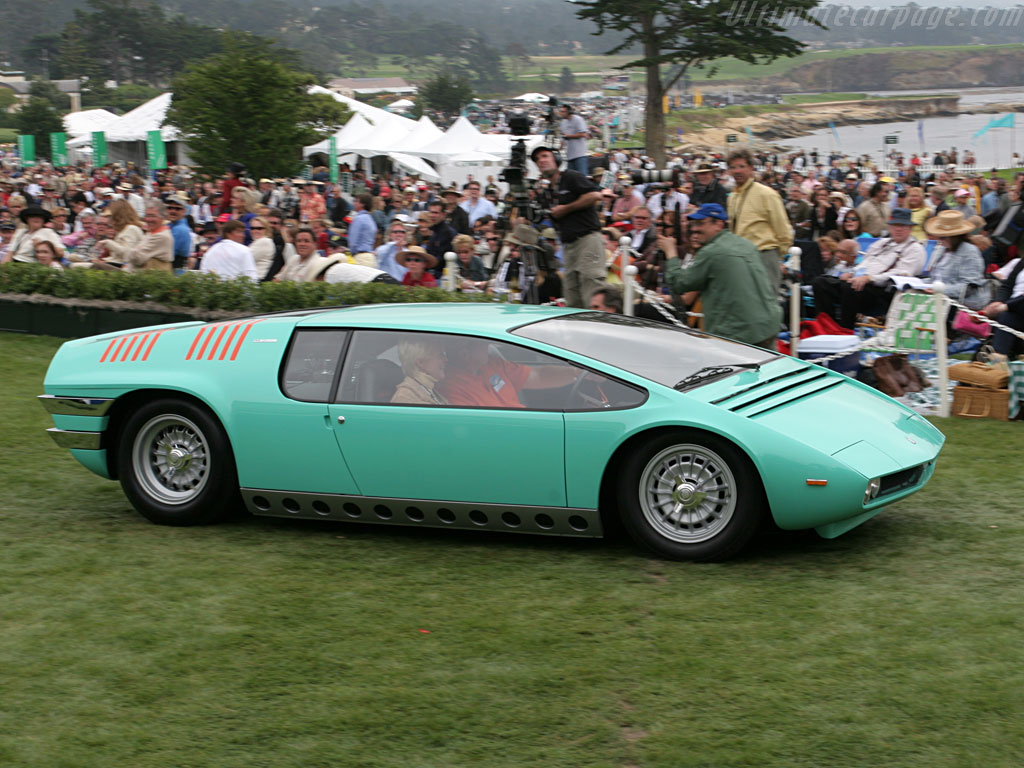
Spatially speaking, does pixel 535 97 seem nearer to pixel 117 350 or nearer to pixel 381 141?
pixel 381 141

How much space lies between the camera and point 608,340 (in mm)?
6285

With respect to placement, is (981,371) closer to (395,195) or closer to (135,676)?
(135,676)

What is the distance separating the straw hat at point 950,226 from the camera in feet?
34.5

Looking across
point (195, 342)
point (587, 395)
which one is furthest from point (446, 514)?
point (195, 342)

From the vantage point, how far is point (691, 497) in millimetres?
5695

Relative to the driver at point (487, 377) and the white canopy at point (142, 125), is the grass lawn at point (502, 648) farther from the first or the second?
the white canopy at point (142, 125)

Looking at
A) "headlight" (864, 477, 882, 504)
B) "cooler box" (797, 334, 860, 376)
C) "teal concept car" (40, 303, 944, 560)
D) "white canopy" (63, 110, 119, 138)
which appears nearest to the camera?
"headlight" (864, 477, 882, 504)

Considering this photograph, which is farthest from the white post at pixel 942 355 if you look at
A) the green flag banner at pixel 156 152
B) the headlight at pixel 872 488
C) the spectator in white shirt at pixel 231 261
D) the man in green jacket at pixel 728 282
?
the green flag banner at pixel 156 152

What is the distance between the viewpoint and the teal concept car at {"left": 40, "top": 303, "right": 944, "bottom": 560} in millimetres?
5660

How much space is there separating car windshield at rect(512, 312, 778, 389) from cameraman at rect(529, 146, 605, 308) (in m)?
3.95

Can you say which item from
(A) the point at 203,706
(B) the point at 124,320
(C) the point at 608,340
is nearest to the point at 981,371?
(C) the point at 608,340

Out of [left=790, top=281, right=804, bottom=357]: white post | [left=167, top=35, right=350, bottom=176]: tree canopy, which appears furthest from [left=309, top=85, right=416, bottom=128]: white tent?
[left=790, top=281, right=804, bottom=357]: white post

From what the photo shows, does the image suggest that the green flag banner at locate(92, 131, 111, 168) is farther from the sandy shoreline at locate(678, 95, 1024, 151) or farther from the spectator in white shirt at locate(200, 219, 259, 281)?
the sandy shoreline at locate(678, 95, 1024, 151)

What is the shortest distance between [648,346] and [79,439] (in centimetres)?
333
